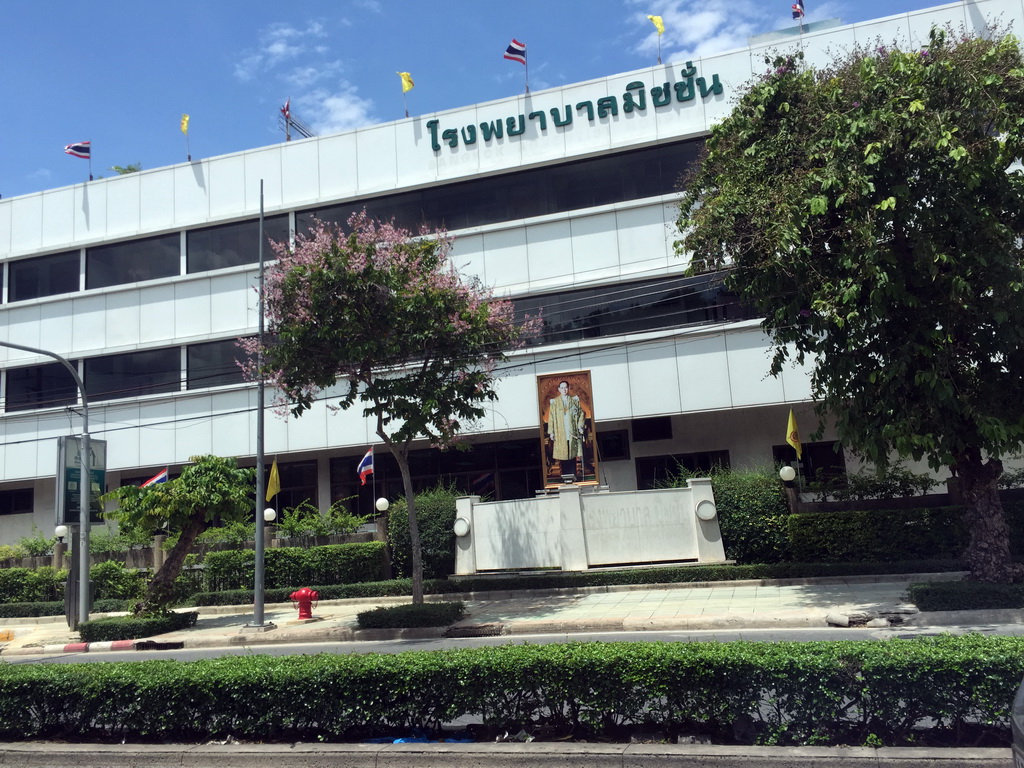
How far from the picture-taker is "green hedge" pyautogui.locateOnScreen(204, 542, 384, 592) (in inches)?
859

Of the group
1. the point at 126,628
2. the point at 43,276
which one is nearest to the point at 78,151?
the point at 43,276

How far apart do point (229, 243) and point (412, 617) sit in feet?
→ 53.9

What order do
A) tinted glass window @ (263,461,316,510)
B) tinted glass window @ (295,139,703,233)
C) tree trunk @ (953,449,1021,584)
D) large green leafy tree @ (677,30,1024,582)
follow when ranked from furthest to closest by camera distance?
tinted glass window @ (263,461,316,510)
tinted glass window @ (295,139,703,233)
tree trunk @ (953,449,1021,584)
large green leafy tree @ (677,30,1024,582)

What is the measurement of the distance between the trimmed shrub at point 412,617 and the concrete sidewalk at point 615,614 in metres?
0.16

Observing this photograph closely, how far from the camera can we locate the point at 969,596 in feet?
43.9

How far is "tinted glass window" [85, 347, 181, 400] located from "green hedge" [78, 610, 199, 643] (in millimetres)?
10486

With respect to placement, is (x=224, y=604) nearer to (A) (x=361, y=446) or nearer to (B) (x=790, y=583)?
(A) (x=361, y=446)

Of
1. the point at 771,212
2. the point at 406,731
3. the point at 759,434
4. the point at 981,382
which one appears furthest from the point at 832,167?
the point at 759,434

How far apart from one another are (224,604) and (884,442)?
16353 millimetres

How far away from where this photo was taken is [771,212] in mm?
13820

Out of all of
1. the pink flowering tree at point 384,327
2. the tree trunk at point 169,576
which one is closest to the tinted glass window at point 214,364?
the tree trunk at point 169,576

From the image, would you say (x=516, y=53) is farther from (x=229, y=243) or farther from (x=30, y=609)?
(x=30, y=609)

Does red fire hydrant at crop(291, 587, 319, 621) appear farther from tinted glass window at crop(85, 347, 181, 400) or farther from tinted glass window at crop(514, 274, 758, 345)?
tinted glass window at crop(85, 347, 181, 400)

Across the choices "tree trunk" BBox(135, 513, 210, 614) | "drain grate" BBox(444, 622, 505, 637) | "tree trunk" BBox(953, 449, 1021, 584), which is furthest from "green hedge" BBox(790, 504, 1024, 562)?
"tree trunk" BBox(135, 513, 210, 614)
